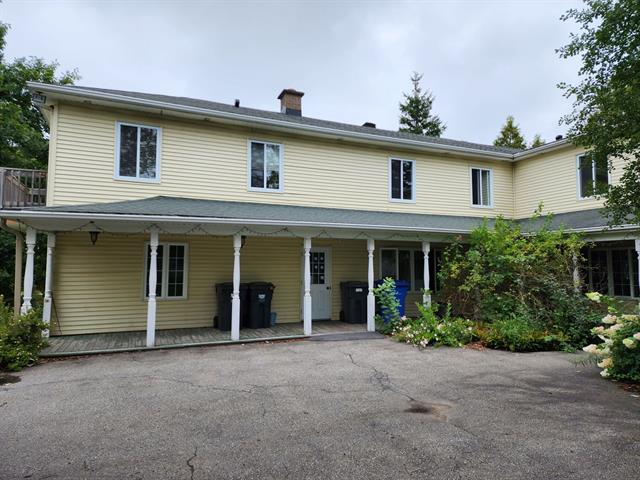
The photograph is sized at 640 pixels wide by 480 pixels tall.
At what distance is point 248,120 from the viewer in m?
10.4

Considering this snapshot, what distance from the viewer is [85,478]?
3023mm

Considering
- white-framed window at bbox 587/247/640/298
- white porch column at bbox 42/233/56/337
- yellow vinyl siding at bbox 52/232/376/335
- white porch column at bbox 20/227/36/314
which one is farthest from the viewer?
white-framed window at bbox 587/247/640/298

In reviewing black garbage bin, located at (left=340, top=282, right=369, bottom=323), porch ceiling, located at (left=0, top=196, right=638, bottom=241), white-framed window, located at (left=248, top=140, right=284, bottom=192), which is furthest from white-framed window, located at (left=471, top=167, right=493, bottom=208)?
white-framed window, located at (left=248, top=140, right=284, bottom=192)

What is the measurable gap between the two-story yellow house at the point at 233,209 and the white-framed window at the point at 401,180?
0.05 metres

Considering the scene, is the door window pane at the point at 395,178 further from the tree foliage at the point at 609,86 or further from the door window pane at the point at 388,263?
the tree foliage at the point at 609,86

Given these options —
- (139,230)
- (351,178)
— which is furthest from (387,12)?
(139,230)

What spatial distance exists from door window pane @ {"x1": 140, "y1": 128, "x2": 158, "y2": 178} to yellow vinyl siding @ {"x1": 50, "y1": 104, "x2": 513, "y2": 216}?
0.22 metres

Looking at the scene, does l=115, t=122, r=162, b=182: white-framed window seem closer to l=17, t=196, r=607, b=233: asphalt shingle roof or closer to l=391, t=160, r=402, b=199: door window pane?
l=17, t=196, r=607, b=233: asphalt shingle roof

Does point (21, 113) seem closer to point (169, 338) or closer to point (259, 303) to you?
point (169, 338)

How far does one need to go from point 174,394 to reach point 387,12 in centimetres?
1216

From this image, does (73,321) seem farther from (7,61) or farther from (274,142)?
(7,61)

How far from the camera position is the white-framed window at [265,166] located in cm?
1088

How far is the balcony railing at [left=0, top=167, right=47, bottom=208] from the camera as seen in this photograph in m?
7.89

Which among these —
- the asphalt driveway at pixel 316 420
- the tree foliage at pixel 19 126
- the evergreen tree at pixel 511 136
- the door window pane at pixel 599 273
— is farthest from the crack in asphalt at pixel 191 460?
the evergreen tree at pixel 511 136
